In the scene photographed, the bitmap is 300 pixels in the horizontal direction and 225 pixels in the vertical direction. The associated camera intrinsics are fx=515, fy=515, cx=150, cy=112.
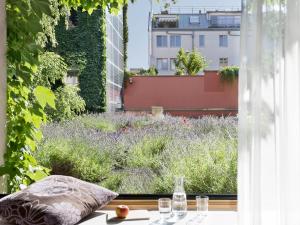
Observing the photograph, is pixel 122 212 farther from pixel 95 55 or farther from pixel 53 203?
pixel 95 55

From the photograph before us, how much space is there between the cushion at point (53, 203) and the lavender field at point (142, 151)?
0.62m

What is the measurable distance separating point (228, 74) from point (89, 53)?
2.92 feet

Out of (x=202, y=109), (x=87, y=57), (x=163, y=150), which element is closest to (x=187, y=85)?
(x=202, y=109)

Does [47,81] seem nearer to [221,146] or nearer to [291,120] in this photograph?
[221,146]

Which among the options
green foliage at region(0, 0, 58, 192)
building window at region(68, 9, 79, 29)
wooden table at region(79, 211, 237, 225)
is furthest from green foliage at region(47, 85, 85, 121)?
wooden table at region(79, 211, 237, 225)

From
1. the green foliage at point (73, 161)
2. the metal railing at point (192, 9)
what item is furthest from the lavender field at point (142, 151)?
the metal railing at point (192, 9)

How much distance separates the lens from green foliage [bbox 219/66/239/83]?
3.08 meters

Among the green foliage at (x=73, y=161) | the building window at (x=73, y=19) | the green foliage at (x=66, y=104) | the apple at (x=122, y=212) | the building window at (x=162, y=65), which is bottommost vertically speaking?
the apple at (x=122, y=212)

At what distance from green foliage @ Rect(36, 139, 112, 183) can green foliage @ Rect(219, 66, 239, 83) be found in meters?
0.85

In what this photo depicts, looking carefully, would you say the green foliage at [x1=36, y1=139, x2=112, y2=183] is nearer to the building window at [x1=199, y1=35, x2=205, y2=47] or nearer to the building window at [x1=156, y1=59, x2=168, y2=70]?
the building window at [x1=156, y1=59, x2=168, y2=70]

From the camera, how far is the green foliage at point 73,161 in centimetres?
308

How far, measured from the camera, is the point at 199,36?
3.10m

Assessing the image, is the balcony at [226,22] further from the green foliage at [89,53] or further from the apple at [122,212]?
the apple at [122,212]

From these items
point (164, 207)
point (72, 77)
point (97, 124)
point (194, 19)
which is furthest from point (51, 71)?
point (164, 207)
